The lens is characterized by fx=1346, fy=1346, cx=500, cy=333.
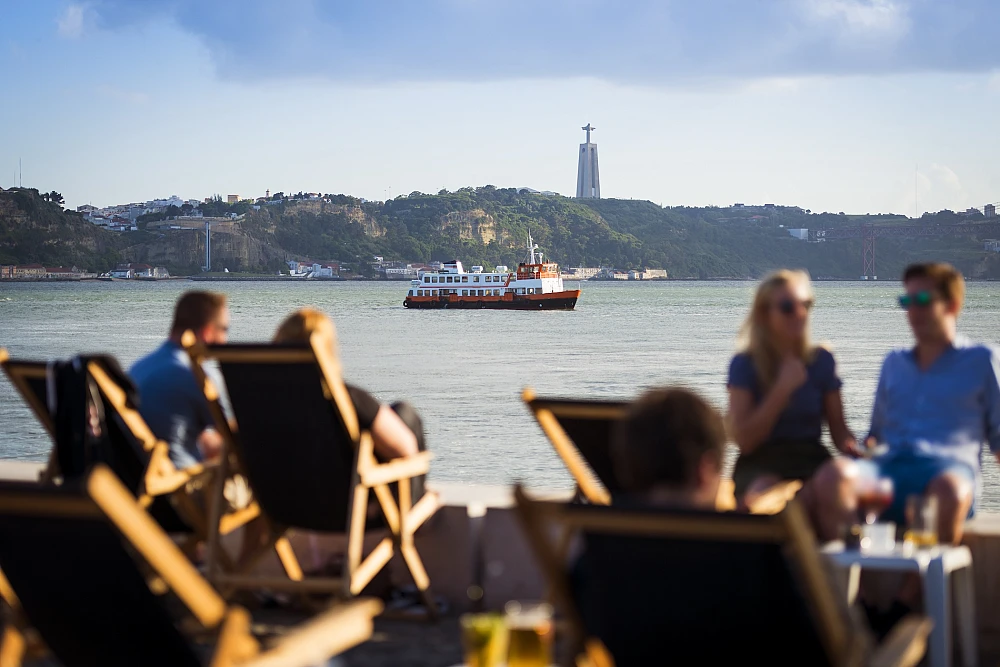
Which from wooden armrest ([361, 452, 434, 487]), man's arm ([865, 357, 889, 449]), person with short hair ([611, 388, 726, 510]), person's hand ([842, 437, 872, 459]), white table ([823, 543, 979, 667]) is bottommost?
white table ([823, 543, 979, 667])

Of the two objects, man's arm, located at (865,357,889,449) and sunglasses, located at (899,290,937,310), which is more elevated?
sunglasses, located at (899,290,937,310)

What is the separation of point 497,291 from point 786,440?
225ft

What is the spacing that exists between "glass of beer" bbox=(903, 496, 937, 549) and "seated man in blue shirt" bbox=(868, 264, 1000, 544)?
13.6 inches

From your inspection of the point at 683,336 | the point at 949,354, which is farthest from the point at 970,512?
the point at 683,336

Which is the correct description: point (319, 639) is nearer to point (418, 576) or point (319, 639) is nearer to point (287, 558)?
point (418, 576)

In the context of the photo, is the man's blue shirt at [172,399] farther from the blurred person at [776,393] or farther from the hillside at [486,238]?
the hillside at [486,238]

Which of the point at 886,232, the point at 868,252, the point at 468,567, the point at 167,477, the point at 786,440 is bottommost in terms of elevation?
the point at 868,252

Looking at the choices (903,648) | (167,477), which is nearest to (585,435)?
(167,477)

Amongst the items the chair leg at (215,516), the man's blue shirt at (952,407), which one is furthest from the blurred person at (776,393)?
the chair leg at (215,516)

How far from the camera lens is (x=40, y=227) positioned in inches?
4304

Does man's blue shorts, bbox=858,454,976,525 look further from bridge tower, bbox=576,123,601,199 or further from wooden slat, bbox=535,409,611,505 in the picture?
bridge tower, bbox=576,123,601,199

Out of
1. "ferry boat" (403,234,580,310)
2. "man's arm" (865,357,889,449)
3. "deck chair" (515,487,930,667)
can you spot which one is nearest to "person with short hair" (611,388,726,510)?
"deck chair" (515,487,930,667)

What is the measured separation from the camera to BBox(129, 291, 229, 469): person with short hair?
374 cm

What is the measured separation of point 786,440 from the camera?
10.8ft
